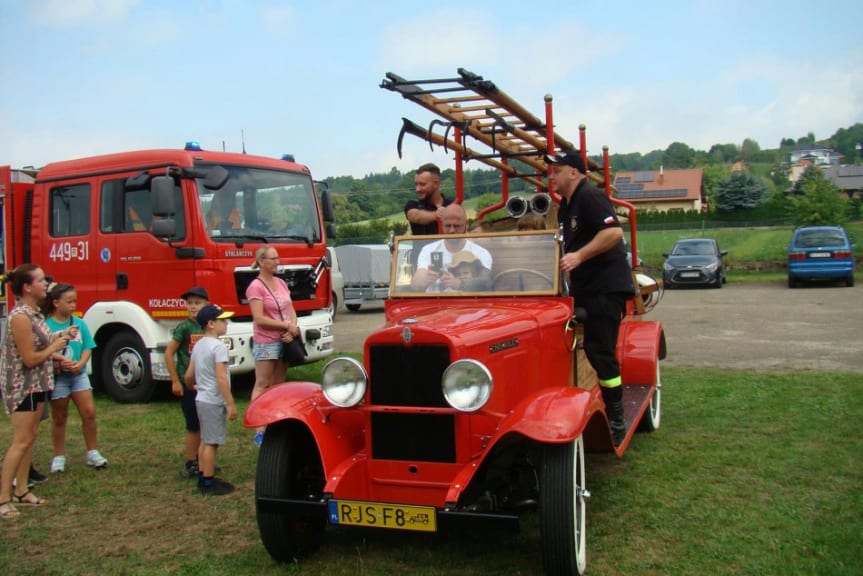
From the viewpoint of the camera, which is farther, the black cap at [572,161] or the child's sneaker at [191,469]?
the child's sneaker at [191,469]

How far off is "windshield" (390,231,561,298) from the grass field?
1552 mm

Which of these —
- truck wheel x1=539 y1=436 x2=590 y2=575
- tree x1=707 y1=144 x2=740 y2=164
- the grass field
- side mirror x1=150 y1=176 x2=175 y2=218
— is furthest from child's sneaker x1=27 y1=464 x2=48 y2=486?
tree x1=707 y1=144 x2=740 y2=164

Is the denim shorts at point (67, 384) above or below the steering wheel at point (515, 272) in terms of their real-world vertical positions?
below

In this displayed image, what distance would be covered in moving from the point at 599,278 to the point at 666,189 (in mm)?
80973

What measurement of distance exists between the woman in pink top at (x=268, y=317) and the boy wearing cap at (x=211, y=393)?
90 centimetres

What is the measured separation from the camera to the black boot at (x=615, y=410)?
5.21 meters

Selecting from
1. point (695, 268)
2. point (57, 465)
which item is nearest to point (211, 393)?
point (57, 465)

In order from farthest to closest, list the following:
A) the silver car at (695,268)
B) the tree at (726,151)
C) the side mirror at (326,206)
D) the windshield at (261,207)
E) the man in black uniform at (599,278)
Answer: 1. the tree at (726,151)
2. the silver car at (695,268)
3. the side mirror at (326,206)
4. the windshield at (261,207)
5. the man in black uniform at (599,278)

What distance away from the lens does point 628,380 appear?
267 inches

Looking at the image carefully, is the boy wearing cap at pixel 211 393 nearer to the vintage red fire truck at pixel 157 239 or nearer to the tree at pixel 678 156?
the vintage red fire truck at pixel 157 239

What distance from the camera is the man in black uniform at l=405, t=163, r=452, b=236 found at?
20.9 ft

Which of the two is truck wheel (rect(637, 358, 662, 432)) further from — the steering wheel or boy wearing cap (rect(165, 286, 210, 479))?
boy wearing cap (rect(165, 286, 210, 479))

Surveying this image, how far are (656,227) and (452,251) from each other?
3946 centimetres

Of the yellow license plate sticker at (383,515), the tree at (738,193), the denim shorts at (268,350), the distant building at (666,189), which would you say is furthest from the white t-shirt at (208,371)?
the distant building at (666,189)
